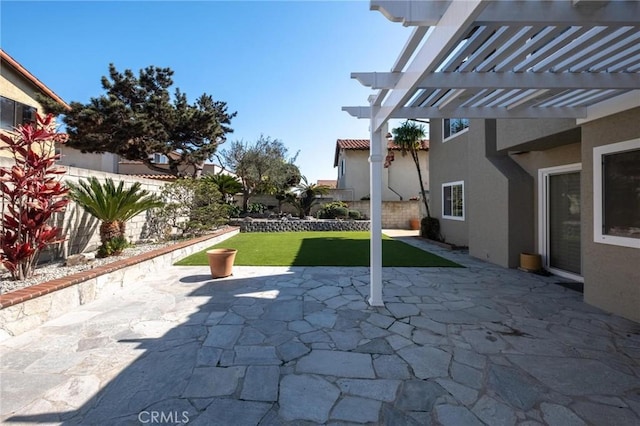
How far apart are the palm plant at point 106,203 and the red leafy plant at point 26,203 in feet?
4.39

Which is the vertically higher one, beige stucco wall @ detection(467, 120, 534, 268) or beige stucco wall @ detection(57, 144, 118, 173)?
beige stucco wall @ detection(57, 144, 118, 173)

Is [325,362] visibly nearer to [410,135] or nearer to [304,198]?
[410,135]

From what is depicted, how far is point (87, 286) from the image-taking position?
198 inches

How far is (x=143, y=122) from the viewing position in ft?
55.8

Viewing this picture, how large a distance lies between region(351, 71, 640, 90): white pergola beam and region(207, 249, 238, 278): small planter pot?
17.8ft

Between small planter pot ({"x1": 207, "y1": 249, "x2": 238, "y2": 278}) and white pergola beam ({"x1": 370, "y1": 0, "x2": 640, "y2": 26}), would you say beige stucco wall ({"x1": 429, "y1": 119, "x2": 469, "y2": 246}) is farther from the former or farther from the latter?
white pergola beam ({"x1": 370, "y1": 0, "x2": 640, "y2": 26})

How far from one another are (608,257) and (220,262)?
744 centimetres

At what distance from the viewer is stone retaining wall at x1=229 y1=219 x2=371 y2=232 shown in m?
17.1

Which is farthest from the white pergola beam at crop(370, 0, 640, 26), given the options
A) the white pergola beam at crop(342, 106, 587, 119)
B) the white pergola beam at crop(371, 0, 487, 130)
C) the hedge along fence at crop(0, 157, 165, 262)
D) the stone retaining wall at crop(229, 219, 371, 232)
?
the stone retaining wall at crop(229, 219, 371, 232)

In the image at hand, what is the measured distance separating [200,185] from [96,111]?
33.7 ft

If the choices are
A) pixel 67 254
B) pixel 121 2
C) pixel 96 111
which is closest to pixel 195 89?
pixel 96 111

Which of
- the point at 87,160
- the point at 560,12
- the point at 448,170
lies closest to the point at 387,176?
the point at 448,170

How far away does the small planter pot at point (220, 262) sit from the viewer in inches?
262
